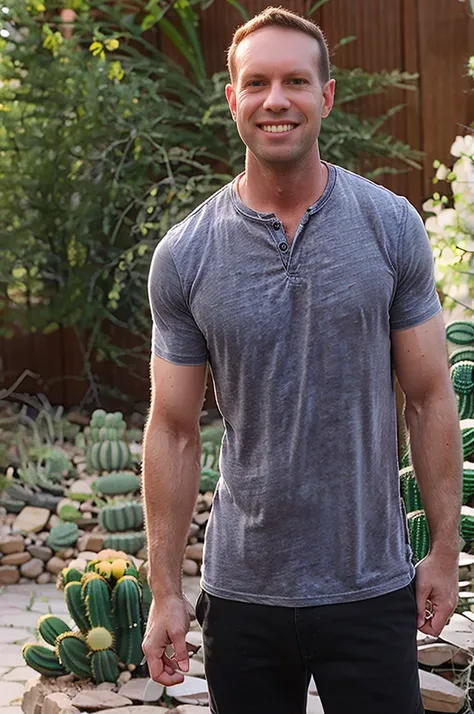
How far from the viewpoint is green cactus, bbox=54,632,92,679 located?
10.0 feet

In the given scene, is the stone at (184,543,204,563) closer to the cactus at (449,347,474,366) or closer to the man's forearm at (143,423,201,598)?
the cactus at (449,347,474,366)

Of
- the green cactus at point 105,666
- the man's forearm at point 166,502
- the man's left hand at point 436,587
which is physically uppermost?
the man's forearm at point 166,502

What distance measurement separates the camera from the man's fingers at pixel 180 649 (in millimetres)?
1896

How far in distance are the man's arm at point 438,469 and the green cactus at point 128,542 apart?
3.06m

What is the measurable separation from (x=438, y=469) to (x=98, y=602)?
4.92 feet

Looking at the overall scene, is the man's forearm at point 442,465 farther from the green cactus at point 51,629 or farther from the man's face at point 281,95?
the green cactus at point 51,629

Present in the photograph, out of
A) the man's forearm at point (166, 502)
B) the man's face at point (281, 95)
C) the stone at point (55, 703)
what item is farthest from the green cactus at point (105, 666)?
the man's face at point (281, 95)

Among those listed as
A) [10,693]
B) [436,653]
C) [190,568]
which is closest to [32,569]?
[190,568]

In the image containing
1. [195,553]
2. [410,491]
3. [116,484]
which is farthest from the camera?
[116,484]

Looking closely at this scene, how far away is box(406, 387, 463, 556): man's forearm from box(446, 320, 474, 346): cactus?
3.92ft

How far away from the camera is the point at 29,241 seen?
630cm

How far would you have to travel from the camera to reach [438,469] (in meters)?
1.81

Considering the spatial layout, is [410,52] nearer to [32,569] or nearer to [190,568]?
[190,568]

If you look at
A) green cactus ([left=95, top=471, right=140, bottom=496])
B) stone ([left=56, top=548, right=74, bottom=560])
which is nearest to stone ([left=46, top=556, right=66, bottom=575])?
stone ([left=56, top=548, right=74, bottom=560])
